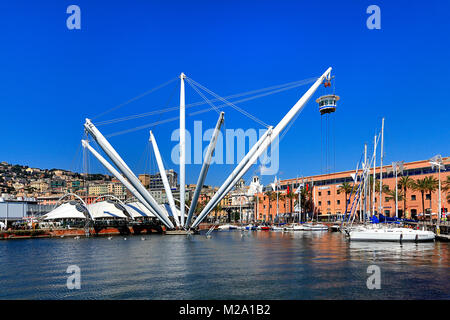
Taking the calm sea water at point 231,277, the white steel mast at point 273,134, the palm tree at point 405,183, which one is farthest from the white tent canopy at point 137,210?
the calm sea water at point 231,277

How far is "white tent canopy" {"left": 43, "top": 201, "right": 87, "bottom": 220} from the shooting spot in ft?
292

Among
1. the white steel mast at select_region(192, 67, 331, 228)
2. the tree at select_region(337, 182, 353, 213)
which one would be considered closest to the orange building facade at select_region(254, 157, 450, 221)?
the tree at select_region(337, 182, 353, 213)

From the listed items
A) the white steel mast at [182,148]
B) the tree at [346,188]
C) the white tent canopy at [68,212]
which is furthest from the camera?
the tree at [346,188]

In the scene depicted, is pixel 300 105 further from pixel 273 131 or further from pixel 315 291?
pixel 315 291

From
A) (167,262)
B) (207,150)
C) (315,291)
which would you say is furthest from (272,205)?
(315,291)

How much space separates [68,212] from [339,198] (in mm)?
71696

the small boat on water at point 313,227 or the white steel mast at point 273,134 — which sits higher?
the white steel mast at point 273,134

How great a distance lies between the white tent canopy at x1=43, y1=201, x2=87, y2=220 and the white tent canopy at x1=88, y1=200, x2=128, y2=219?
9.20 ft

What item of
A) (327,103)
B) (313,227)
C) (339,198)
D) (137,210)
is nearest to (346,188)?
(339,198)

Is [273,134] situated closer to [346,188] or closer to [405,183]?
[405,183]

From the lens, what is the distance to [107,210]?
9694 cm

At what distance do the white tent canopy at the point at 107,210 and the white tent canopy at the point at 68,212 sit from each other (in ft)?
9.20

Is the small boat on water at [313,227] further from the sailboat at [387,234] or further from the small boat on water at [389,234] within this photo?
the small boat on water at [389,234]

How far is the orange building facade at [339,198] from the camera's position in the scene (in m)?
92.4
